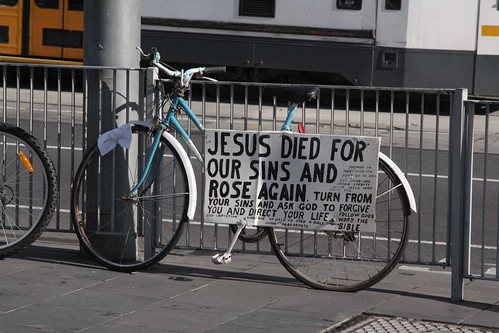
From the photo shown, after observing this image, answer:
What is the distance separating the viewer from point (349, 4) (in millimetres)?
16891

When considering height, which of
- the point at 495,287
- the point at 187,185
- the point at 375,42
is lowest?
the point at 495,287

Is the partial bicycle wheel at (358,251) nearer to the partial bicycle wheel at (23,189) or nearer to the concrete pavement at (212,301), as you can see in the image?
the concrete pavement at (212,301)

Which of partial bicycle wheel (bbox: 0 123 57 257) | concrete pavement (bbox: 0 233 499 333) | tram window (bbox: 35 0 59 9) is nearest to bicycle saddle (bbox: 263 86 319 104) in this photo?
concrete pavement (bbox: 0 233 499 333)

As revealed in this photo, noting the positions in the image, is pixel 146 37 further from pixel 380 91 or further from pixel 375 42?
pixel 380 91

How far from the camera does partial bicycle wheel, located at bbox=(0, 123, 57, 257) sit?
267 inches

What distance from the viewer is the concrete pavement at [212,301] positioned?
557 cm

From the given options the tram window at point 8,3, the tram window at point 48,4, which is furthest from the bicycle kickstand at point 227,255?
the tram window at point 8,3

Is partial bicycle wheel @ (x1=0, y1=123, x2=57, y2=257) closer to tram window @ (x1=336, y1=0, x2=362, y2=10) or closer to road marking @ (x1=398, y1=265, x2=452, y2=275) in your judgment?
road marking @ (x1=398, y1=265, x2=452, y2=275)

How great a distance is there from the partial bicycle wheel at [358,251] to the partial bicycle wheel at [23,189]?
1493 mm

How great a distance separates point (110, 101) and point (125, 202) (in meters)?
0.67

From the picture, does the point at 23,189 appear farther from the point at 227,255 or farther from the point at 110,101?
the point at 227,255

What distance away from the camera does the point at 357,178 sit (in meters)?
6.32

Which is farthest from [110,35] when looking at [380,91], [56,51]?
[56,51]

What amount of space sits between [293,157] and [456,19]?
1096 centimetres
